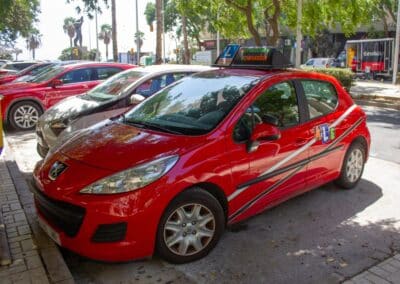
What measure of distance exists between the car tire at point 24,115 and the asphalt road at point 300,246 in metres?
6.90

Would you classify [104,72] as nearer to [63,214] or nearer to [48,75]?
[48,75]

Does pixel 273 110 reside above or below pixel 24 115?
above

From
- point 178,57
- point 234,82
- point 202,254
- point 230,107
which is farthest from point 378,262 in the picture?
point 178,57

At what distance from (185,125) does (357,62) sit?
96.6 feet

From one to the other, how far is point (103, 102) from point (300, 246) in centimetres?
432

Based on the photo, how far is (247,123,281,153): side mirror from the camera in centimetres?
395

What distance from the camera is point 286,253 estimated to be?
3.95 m

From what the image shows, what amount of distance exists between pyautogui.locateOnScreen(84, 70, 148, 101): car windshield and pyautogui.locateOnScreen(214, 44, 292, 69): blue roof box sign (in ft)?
8.40

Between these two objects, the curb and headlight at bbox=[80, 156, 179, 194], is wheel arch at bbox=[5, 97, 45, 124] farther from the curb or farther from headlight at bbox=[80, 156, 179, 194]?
headlight at bbox=[80, 156, 179, 194]

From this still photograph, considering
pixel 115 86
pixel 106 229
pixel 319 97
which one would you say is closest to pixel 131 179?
pixel 106 229

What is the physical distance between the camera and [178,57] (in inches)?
2080

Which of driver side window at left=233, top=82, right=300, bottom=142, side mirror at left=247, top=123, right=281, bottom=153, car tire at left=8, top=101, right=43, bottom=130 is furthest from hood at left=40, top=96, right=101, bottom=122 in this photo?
side mirror at left=247, top=123, right=281, bottom=153

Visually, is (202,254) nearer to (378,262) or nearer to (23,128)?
(378,262)

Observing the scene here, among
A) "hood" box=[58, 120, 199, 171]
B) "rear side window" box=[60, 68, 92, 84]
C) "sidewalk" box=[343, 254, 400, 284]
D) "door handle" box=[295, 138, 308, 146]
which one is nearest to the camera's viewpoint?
"sidewalk" box=[343, 254, 400, 284]
